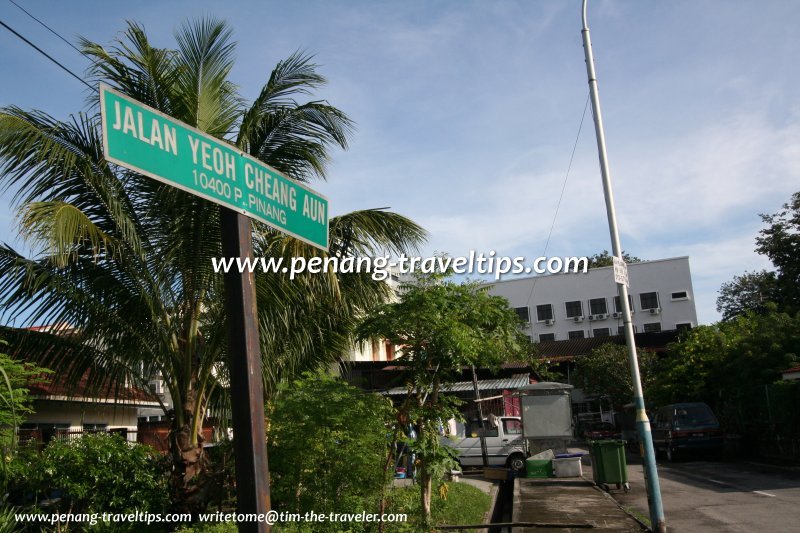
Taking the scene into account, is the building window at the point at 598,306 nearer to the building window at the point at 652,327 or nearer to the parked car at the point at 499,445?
the building window at the point at 652,327

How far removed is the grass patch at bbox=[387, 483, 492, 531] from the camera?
32.0 feet

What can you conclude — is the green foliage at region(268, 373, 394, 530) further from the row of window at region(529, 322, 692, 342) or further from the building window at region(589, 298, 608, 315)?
the building window at region(589, 298, 608, 315)

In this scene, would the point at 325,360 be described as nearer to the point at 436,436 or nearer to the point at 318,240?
the point at 436,436

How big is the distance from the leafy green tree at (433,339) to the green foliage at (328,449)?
64 cm

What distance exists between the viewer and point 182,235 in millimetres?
9336

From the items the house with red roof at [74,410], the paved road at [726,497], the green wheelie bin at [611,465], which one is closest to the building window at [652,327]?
the paved road at [726,497]

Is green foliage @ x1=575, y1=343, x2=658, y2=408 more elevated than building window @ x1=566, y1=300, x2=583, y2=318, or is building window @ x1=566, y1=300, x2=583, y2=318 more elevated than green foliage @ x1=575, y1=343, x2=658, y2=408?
building window @ x1=566, y1=300, x2=583, y2=318

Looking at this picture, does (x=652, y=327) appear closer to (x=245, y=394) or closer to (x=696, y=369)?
(x=696, y=369)

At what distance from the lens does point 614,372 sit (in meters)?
38.4

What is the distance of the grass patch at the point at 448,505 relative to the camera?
9.74 m

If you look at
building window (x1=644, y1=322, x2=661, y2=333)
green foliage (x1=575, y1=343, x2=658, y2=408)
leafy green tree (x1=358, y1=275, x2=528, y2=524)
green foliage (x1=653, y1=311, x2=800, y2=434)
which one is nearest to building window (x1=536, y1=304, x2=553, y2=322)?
building window (x1=644, y1=322, x2=661, y2=333)

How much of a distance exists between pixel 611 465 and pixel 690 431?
7.86 meters

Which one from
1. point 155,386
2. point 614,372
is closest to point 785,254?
point 614,372

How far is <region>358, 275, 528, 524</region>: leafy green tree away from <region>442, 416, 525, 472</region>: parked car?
529 inches
